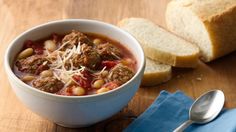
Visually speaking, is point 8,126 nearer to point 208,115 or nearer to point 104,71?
point 104,71

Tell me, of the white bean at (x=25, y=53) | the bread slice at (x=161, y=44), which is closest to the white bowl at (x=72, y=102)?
the white bean at (x=25, y=53)

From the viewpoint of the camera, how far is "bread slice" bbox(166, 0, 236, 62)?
253 cm

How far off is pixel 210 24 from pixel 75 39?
2.64ft

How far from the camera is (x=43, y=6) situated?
9.68ft

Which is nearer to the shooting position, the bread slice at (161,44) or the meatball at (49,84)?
the meatball at (49,84)

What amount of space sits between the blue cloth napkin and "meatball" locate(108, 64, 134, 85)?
207 mm

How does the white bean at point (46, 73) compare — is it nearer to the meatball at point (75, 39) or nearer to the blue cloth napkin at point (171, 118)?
the meatball at point (75, 39)

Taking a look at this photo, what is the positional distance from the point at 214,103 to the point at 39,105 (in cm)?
81

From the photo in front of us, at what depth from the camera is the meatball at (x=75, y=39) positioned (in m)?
2.10

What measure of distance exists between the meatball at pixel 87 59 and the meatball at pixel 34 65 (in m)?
0.13

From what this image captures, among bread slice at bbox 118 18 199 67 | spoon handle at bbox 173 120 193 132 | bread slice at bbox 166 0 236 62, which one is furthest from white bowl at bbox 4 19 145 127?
Answer: bread slice at bbox 166 0 236 62

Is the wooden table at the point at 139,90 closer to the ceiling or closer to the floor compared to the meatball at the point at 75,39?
closer to the floor

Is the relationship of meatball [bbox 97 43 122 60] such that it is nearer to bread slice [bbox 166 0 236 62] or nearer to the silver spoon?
the silver spoon

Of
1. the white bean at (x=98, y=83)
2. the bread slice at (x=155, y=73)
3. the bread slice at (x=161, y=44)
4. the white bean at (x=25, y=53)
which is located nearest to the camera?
the white bean at (x=98, y=83)
